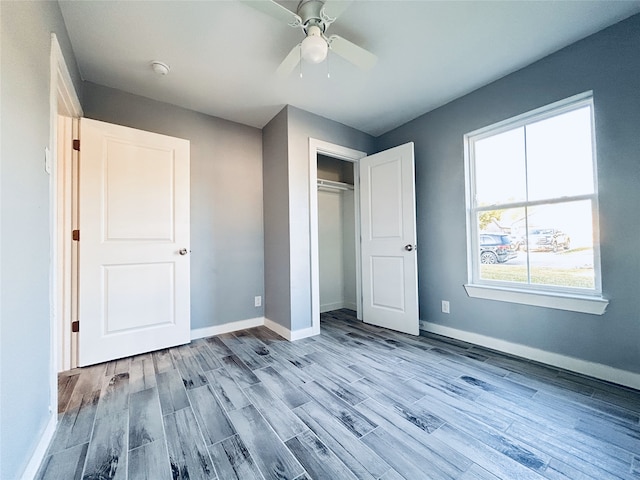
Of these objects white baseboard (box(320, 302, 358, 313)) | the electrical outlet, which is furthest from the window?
white baseboard (box(320, 302, 358, 313))

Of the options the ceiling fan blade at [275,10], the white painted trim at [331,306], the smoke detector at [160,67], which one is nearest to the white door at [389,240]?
the white painted trim at [331,306]

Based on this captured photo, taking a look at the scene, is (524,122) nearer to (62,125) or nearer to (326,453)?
(326,453)

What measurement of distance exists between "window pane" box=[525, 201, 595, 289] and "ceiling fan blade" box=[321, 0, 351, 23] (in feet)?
6.85

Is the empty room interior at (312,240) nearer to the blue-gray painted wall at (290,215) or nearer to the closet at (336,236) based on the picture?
the blue-gray painted wall at (290,215)

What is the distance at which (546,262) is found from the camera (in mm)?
2039

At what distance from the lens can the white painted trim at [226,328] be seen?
102 inches

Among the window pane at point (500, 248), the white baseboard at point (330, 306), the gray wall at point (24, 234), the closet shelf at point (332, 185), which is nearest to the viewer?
the gray wall at point (24, 234)

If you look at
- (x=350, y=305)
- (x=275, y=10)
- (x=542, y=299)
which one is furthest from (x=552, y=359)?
(x=275, y=10)

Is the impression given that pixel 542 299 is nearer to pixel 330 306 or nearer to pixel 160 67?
pixel 330 306

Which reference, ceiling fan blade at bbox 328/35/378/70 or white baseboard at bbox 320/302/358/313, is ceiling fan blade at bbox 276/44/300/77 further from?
white baseboard at bbox 320/302/358/313

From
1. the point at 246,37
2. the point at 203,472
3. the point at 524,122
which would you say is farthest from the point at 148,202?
the point at 524,122

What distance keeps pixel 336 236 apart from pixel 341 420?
107 inches

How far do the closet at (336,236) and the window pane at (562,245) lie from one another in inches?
81.2

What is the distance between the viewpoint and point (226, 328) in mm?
2766
